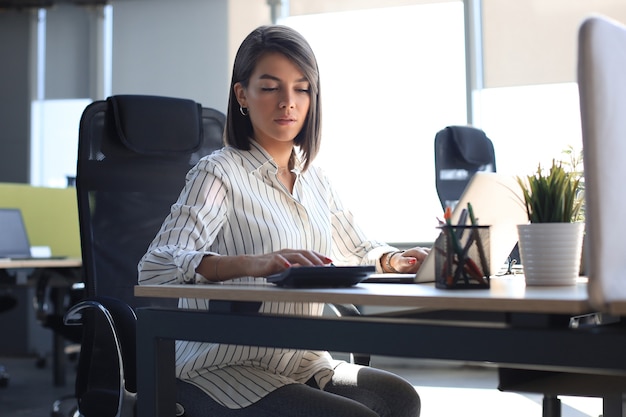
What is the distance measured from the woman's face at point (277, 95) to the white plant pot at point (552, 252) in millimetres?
644

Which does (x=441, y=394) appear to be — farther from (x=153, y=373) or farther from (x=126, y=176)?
(x=153, y=373)

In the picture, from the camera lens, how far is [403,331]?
1069mm

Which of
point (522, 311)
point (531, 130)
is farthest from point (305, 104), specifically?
point (531, 130)

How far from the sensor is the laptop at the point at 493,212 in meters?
1.42

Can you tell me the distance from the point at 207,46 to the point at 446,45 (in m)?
1.91

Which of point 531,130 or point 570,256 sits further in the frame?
point 531,130

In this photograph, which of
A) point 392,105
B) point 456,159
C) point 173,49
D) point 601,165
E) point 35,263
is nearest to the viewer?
point 601,165

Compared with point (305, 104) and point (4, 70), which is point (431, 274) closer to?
point (305, 104)

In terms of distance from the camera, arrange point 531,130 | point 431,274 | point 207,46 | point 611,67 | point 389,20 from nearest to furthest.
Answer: point 611,67 < point 431,274 < point 531,130 < point 389,20 < point 207,46

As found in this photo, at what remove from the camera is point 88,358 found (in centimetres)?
186

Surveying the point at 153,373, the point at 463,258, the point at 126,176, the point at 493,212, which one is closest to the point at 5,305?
the point at 126,176

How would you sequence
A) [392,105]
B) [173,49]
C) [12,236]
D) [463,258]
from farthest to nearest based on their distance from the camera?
[173,49]
[392,105]
[12,236]
[463,258]

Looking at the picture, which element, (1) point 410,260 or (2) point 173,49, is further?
(2) point 173,49

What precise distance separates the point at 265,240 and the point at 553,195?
0.62 m
